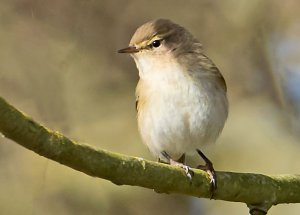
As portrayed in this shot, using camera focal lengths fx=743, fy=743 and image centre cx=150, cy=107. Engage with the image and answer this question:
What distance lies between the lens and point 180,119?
4504mm

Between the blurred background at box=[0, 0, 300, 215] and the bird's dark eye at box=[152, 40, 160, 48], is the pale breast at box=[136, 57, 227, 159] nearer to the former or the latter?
the bird's dark eye at box=[152, 40, 160, 48]

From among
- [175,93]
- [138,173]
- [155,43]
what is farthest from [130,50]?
[138,173]

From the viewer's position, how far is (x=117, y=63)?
19.0 ft

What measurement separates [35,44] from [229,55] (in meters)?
1.51

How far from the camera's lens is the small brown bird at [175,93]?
449cm

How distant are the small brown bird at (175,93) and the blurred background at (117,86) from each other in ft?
2.10

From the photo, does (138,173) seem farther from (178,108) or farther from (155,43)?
(155,43)

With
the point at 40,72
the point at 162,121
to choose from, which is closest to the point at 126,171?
the point at 162,121

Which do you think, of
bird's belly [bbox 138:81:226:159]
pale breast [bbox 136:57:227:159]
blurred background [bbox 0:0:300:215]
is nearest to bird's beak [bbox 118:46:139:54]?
pale breast [bbox 136:57:227:159]

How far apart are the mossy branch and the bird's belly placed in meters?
0.79

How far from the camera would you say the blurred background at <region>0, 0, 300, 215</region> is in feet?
17.3

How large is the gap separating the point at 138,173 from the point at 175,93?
53.1 inches

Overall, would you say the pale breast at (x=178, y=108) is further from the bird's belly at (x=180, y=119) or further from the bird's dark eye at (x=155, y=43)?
the bird's dark eye at (x=155, y=43)

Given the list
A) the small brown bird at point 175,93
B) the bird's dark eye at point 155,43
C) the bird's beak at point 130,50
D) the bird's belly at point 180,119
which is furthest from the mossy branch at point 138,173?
the bird's dark eye at point 155,43
